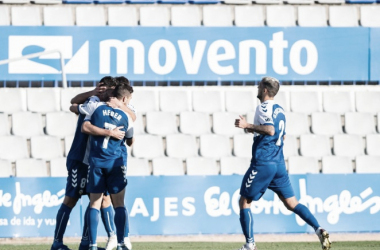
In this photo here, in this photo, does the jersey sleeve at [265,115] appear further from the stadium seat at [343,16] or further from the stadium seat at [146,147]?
the stadium seat at [343,16]

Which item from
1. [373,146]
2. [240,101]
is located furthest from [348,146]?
[240,101]

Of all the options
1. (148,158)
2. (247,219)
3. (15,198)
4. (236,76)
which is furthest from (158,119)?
(247,219)

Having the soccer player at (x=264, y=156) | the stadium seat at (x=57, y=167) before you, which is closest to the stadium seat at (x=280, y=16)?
the stadium seat at (x=57, y=167)

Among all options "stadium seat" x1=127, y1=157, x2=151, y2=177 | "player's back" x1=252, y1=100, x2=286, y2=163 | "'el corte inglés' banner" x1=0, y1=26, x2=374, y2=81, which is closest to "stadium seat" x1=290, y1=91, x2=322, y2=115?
"'el corte inglés' banner" x1=0, y1=26, x2=374, y2=81

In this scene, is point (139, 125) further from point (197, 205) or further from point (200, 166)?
point (197, 205)

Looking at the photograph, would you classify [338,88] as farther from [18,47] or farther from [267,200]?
[18,47]

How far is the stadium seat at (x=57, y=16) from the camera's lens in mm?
13539

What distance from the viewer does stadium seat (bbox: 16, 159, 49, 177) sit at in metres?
12.2

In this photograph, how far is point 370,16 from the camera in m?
14.5

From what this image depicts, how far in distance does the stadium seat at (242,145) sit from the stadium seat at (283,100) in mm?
972

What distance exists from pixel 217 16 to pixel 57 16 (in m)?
2.63

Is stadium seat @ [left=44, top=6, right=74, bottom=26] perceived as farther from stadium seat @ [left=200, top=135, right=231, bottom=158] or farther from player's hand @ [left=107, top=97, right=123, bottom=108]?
player's hand @ [left=107, top=97, right=123, bottom=108]

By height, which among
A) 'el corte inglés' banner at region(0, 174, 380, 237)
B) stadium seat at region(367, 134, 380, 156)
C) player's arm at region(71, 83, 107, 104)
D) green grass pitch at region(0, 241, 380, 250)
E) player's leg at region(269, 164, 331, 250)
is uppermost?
player's arm at region(71, 83, 107, 104)

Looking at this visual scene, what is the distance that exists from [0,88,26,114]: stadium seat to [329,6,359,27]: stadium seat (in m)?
A: 5.39
